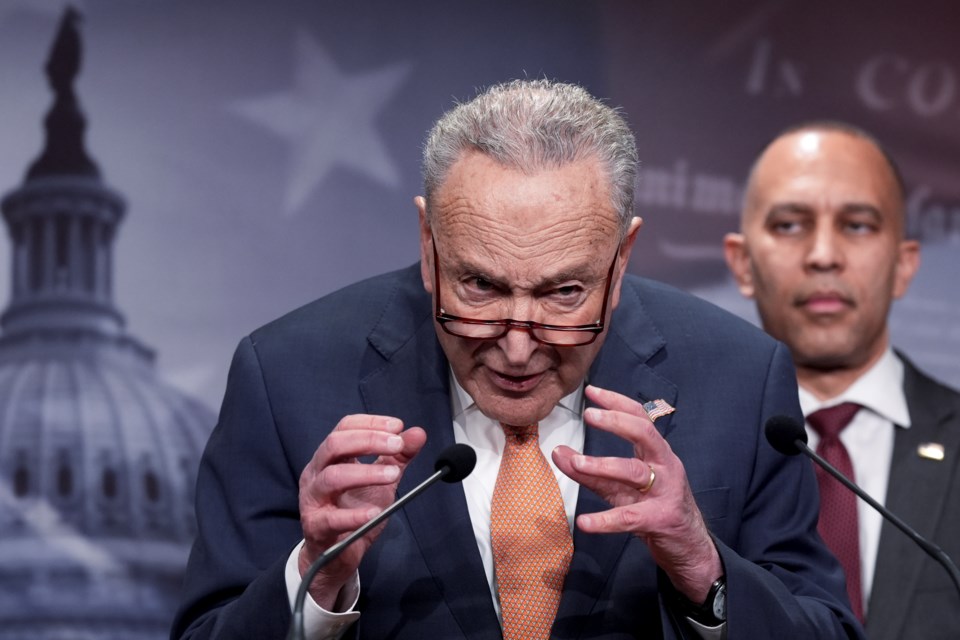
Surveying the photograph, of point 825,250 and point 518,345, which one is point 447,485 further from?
point 825,250

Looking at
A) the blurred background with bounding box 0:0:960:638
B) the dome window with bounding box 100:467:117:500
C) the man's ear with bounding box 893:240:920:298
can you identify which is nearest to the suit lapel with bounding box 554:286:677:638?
the man's ear with bounding box 893:240:920:298

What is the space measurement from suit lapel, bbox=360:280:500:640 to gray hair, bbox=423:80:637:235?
0.29 m

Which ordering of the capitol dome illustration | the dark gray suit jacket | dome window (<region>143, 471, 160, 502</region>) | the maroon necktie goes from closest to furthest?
the dark gray suit jacket
the maroon necktie
the capitol dome illustration
dome window (<region>143, 471, 160, 502</region>)

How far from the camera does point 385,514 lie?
5.48ft

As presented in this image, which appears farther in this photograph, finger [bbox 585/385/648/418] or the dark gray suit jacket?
the dark gray suit jacket

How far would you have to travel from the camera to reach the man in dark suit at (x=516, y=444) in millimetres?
1833

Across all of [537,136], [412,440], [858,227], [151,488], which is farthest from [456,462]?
[151,488]

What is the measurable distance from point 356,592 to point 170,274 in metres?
1.78

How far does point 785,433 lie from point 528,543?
1.36ft

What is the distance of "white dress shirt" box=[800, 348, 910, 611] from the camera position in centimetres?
303

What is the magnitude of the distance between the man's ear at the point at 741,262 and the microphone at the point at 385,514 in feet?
5.51

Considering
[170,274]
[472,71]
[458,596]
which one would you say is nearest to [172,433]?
[170,274]

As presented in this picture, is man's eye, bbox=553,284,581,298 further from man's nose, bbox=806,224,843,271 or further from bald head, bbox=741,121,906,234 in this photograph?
bald head, bbox=741,121,906,234

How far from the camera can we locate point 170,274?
3514 millimetres
